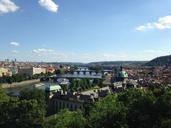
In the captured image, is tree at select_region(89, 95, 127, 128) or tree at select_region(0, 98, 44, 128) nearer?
tree at select_region(89, 95, 127, 128)

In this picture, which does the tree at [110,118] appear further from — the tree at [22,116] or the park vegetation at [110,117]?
the tree at [22,116]

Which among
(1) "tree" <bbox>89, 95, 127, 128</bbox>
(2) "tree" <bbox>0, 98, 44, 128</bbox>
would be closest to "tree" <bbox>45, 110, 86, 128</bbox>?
(1) "tree" <bbox>89, 95, 127, 128</bbox>

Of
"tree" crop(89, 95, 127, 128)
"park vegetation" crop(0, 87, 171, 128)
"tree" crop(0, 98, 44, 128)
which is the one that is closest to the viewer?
"tree" crop(89, 95, 127, 128)

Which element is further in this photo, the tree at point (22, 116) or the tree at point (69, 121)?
the tree at point (22, 116)

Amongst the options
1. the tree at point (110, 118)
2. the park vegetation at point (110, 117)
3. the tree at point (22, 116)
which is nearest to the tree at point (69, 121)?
the park vegetation at point (110, 117)

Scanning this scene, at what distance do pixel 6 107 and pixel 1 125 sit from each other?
2.56 metres

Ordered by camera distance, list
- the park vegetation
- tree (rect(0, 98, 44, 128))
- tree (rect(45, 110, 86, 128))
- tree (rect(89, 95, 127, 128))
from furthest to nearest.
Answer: tree (rect(0, 98, 44, 128)) → tree (rect(45, 110, 86, 128)) → the park vegetation → tree (rect(89, 95, 127, 128))

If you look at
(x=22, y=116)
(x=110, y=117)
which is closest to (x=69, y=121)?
(x=110, y=117)

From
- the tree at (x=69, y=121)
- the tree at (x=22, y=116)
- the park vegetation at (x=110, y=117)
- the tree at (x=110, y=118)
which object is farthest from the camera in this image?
the tree at (x=22, y=116)

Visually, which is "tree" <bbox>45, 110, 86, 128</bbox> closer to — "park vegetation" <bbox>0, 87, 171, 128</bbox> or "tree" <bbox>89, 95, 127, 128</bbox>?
"park vegetation" <bbox>0, 87, 171, 128</bbox>

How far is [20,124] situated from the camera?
4050 cm

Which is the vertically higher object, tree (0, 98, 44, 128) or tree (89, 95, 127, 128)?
tree (89, 95, 127, 128)

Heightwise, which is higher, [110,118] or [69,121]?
[110,118]

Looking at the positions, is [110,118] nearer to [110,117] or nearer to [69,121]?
[110,117]
